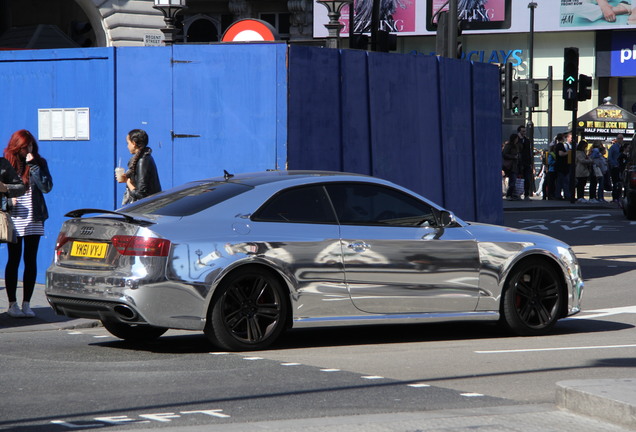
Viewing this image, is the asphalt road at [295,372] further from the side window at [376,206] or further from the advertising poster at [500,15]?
the advertising poster at [500,15]

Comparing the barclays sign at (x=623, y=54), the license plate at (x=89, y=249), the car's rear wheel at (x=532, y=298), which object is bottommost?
the car's rear wheel at (x=532, y=298)

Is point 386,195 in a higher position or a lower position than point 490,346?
higher

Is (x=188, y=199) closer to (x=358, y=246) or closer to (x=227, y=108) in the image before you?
(x=358, y=246)

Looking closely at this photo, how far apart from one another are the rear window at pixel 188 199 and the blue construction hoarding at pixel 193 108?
381 centimetres

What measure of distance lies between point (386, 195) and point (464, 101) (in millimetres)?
6726

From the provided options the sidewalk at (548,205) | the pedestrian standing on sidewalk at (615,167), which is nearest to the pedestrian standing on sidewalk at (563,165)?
the sidewalk at (548,205)

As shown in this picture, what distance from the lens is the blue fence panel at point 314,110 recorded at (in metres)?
13.0

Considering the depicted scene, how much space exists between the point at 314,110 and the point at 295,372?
19.5 ft

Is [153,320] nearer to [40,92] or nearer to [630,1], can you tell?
[40,92]

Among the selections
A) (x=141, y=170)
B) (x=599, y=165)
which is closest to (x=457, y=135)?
(x=141, y=170)

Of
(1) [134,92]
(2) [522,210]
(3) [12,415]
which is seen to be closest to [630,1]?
(2) [522,210]

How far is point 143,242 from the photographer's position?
27.3 ft

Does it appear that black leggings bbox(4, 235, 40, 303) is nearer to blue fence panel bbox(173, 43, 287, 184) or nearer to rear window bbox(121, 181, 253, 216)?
rear window bbox(121, 181, 253, 216)

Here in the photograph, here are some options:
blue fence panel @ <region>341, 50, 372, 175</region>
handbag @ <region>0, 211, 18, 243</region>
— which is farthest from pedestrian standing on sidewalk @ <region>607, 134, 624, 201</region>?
handbag @ <region>0, 211, 18, 243</region>
